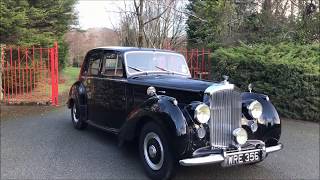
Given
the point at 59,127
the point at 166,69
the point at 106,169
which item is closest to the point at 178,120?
the point at 106,169

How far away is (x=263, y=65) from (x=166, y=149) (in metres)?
6.34

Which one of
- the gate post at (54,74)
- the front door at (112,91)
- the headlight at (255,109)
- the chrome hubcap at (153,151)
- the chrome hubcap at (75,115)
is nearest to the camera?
the chrome hubcap at (153,151)

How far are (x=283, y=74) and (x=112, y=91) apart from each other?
5.23 metres

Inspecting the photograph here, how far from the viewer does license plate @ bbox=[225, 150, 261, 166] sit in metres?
5.03

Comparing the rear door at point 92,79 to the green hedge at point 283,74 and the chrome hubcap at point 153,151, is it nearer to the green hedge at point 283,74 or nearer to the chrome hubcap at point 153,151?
the chrome hubcap at point 153,151

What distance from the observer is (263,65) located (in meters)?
10.8

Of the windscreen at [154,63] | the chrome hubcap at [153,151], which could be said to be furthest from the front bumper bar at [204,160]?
the windscreen at [154,63]

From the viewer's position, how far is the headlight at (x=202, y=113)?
16.7 ft

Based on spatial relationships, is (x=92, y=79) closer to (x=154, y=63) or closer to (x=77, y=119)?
(x=77, y=119)

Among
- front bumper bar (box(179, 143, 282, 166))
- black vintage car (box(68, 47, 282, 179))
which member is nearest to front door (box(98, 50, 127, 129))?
black vintage car (box(68, 47, 282, 179))

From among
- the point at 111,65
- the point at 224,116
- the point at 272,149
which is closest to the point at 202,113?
the point at 224,116

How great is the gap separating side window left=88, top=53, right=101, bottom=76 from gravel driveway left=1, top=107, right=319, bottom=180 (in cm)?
132

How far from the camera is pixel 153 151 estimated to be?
5547 mm

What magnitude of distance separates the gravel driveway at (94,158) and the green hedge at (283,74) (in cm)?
102
